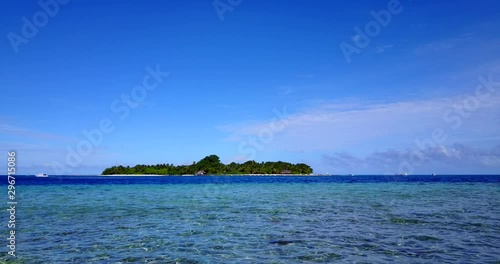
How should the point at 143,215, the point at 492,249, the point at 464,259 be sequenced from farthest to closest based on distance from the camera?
the point at 143,215 → the point at 492,249 → the point at 464,259

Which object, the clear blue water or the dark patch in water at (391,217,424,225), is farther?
the dark patch in water at (391,217,424,225)

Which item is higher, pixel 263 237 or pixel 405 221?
pixel 405 221

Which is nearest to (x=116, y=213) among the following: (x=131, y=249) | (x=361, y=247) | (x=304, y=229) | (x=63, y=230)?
(x=63, y=230)

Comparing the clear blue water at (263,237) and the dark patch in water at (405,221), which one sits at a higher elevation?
the dark patch in water at (405,221)

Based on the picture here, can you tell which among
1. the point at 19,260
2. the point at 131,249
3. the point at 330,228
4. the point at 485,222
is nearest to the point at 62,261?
the point at 19,260

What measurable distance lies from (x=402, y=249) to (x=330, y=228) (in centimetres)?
610

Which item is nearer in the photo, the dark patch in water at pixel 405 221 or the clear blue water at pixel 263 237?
the clear blue water at pixel 263 237

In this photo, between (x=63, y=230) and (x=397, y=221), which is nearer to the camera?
(x=63, y=230)

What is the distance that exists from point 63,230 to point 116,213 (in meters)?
8.88

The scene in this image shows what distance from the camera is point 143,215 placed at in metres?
29.3

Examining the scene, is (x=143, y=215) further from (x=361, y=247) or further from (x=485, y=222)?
(x=485, y=222)

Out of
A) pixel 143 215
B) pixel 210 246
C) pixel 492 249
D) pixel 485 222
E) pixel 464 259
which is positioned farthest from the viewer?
pixel 143 215

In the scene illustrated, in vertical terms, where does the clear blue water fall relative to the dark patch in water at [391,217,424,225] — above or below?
below

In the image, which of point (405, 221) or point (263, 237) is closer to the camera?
point (263, 237)
